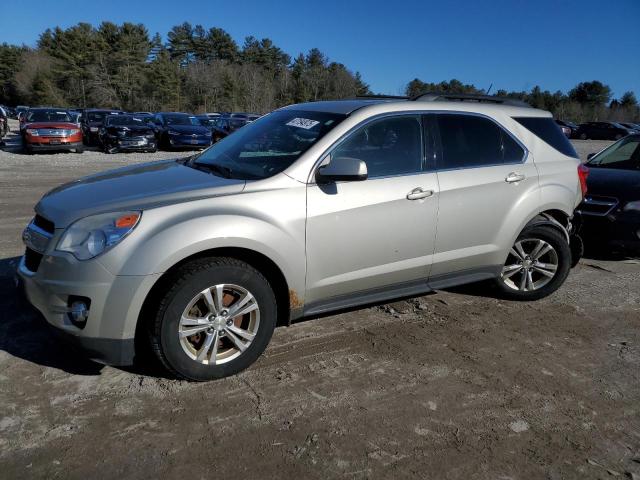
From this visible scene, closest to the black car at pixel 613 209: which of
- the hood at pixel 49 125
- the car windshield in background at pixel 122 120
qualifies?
the hood at pixel 49 125

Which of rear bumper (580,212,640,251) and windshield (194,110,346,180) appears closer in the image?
windshield (194,110,346,180)

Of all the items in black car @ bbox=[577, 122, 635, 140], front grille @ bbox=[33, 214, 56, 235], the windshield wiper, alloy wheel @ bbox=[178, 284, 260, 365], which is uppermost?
black car @ bbox=[577, 122, 635, 140]

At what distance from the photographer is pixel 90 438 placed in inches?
108

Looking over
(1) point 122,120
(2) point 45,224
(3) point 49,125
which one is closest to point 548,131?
(2) point 45,224

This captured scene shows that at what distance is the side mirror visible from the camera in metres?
3.43

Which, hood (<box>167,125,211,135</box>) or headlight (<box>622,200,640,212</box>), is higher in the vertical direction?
hood (<box>167,125,211,135</box>)

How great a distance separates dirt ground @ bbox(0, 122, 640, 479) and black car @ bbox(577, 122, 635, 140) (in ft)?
146

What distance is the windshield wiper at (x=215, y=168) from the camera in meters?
3.71

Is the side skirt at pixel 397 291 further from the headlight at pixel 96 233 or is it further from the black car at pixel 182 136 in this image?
the black car at pixel 182 136

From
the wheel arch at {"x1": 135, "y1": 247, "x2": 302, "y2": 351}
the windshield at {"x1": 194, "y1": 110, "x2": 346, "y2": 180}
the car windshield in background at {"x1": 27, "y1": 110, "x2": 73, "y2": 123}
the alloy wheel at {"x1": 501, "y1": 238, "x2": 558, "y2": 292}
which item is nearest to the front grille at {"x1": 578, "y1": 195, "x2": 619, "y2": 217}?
the alloy wheel at {"x1": 501, "y1": 238, "x2": 558, "y2": 292}

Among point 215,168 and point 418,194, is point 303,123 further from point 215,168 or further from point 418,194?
point 418,194

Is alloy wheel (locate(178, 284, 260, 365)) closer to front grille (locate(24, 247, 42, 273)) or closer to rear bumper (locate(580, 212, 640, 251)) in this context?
front grille (locate(24, 247, 42, 273))

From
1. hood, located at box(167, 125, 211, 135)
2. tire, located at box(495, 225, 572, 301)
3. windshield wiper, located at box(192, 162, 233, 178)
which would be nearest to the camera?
windshield wiper, located at box(192, 162, 233, 178)

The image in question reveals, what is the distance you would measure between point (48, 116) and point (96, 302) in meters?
19.3
